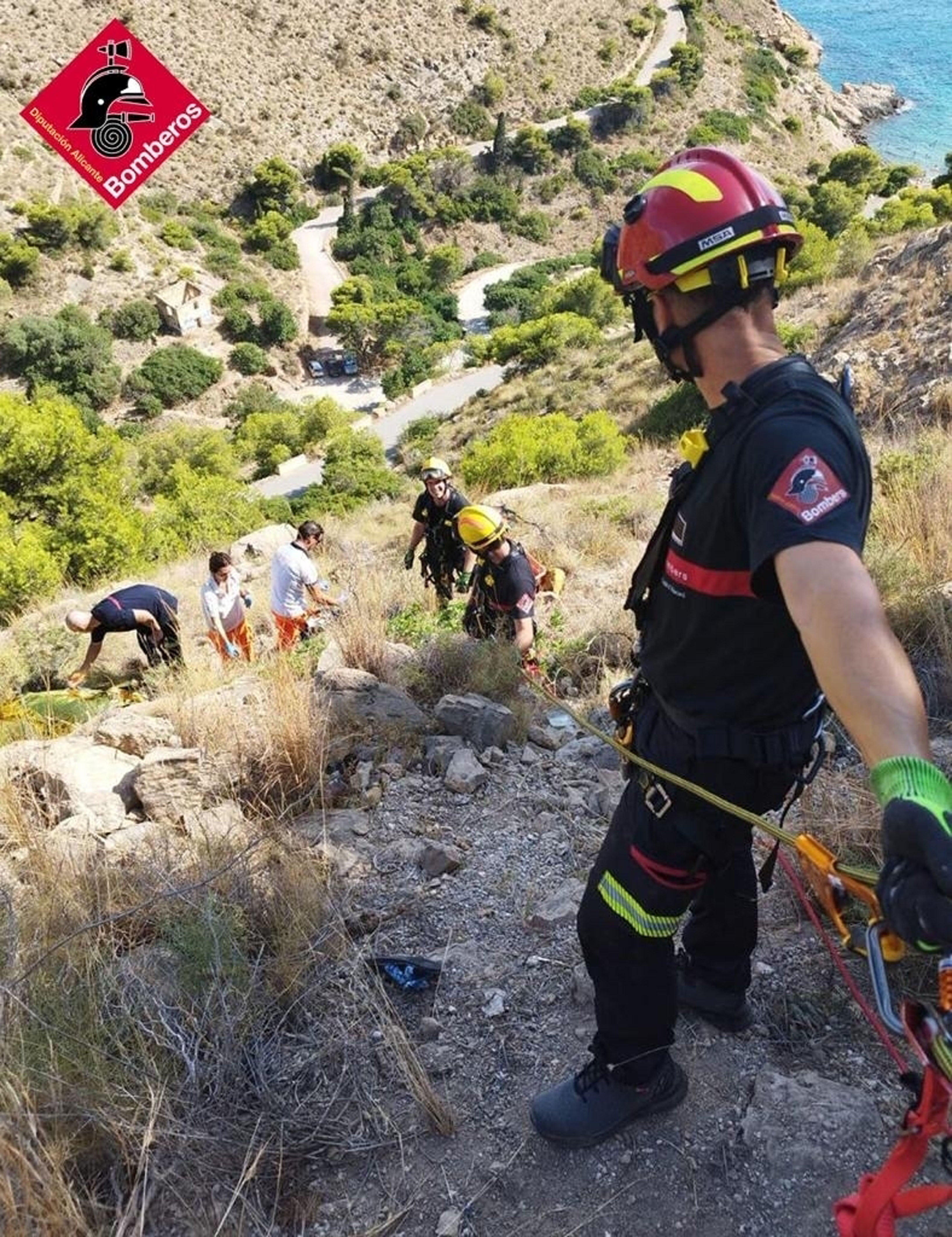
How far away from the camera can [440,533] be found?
20.6 ft

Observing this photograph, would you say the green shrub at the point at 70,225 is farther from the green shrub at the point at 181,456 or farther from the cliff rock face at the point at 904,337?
the cliff rock face at the point at 904,337

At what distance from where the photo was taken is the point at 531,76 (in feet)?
192

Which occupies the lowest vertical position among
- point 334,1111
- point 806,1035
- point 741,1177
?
point 806,1035

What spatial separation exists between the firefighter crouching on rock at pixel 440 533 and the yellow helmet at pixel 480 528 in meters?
1.06

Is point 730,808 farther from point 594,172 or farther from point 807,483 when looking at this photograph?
point 594,172

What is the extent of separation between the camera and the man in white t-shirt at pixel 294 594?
6.49 m

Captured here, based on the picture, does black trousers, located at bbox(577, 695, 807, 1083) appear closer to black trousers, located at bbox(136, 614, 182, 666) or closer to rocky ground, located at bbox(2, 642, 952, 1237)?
rocky ground, located at bbox(2, 642, 952, 1237)

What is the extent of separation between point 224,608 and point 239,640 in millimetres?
361

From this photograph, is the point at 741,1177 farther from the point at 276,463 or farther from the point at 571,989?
the point at 276,463

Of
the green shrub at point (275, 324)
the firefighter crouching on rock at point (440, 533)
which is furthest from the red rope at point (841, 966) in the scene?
the green shrub at point (275, 324)

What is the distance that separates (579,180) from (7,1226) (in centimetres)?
6156

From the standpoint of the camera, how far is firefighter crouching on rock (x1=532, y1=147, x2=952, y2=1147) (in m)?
1.11

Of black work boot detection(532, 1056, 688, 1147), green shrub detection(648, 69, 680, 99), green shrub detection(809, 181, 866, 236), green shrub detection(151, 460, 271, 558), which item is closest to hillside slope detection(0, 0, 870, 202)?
green shrub detection(648, 69, 680, 99)

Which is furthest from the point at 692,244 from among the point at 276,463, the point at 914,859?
the point at 276,463
